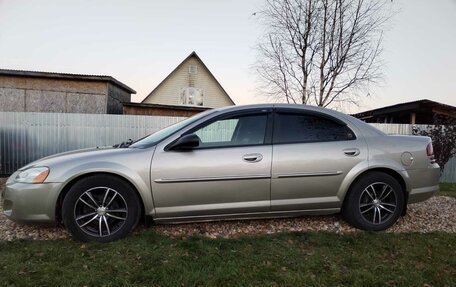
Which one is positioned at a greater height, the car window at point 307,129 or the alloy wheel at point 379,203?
the car window at point 307,129

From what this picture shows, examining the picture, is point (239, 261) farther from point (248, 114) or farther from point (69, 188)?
point (69, 188)

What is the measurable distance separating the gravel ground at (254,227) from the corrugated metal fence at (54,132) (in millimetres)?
6327

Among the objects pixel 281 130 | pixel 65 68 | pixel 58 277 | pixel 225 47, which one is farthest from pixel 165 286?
pixel 65 68

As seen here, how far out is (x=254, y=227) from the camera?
3.95 m

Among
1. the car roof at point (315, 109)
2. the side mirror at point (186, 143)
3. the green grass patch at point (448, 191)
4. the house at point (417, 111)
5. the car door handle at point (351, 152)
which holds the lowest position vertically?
the green grass patch at point (448, 191)

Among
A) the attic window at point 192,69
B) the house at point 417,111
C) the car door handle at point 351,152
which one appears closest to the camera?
the car door handle at point 351,152

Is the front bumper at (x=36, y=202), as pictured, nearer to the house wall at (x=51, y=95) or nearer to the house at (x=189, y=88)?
the house wall at (x=51, y=95)

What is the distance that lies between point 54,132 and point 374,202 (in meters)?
9.70

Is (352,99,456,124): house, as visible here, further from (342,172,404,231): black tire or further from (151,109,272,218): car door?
(151,109,272,218): car door

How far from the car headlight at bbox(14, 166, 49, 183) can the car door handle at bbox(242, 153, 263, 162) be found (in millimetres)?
2153

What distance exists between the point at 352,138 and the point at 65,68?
55.6ft

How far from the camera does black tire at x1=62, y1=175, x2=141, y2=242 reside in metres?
3.30

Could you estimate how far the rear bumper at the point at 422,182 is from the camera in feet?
12.8

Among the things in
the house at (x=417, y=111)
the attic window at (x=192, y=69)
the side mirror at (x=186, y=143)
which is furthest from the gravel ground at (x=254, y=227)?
the attic window at (x=192, y=69)
